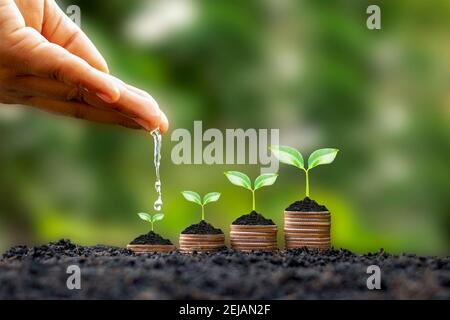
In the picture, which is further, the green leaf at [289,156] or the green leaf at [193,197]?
the green leaf at [193,197]

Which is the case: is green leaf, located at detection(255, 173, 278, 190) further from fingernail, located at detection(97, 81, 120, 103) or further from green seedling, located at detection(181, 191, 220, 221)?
fingernail, located at detection(97, 81, 120, 103)

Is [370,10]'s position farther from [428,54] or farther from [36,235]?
[36,235]

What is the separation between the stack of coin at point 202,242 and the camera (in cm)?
218

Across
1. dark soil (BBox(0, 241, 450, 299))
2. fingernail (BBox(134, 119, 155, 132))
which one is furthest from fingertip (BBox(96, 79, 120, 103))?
dark soil (BBox(0, 241, 450, 299))

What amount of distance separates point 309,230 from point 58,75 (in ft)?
2.88

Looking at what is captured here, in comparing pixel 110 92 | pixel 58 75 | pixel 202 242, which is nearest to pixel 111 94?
pixel 110 92

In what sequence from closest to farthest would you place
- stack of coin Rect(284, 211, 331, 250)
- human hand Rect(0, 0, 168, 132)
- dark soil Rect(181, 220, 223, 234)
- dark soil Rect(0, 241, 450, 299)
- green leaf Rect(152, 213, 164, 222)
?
1. dark soil Rect(0, 241, 450, 299)
2. human hand Rect(0, 0, 168, 132)
3. stack of coin Rect(284, 211, 331, 250)
4. dark soil Rect(181, 220, 223, 234)
5. green leaf Rect(152, 213, 164, 222)

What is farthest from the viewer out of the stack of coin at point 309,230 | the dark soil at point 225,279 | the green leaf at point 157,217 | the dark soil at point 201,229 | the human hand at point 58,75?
the green leaf at point 157,217

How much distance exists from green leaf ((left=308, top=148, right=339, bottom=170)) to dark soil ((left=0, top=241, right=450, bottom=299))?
0.58 m

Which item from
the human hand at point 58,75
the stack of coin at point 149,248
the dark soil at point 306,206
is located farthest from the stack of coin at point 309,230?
the human hand at point 58,75

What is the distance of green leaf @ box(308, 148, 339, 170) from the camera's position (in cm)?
219

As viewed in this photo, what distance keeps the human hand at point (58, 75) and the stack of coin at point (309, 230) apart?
1.71ft

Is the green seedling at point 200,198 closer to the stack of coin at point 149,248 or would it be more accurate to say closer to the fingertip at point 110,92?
the stack of coin at point 149,248

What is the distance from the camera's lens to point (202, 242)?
2182 millimetres
